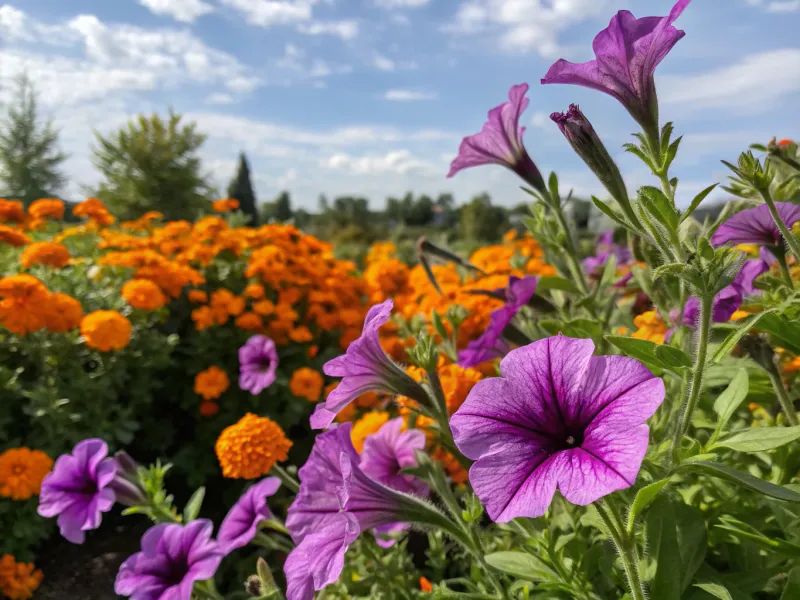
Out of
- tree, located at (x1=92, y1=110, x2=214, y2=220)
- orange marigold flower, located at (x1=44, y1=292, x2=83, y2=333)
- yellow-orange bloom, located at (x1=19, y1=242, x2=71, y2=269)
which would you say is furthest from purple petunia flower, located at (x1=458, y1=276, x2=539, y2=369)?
tree, located at (x1=92, y1=110, x2=214, y2=220)

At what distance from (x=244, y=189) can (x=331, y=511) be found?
90.0 ft

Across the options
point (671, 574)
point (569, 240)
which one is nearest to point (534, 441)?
point (671, 574)

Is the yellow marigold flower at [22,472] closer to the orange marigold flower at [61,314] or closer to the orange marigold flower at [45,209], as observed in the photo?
the orange marigold flower at [61,314]

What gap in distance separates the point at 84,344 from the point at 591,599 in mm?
2762

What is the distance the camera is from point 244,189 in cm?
2689

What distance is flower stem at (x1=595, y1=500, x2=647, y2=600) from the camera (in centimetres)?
73

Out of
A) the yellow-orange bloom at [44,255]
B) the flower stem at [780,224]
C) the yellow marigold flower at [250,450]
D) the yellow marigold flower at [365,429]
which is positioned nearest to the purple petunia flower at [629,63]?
the flower stem at [780,224]

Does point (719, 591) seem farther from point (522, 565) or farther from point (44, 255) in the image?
point (44, 255)

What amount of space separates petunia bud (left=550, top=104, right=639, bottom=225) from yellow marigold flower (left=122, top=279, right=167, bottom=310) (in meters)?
2.59

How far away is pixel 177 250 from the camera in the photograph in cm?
398

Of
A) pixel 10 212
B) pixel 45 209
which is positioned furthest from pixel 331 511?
pixel 45 209

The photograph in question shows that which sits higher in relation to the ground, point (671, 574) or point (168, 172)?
point (168, 172)

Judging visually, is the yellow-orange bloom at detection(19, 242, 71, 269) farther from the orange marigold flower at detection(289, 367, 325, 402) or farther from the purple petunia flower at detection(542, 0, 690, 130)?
the purple petunia flower at detection(542, 0, 690, 130)

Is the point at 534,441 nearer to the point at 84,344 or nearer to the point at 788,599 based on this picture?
the point at 788,599
